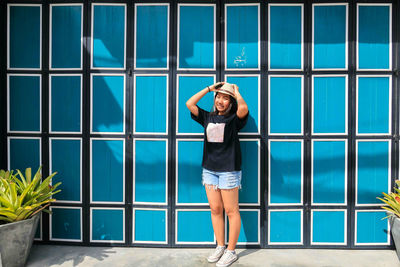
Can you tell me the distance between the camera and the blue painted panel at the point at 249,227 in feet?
11.1

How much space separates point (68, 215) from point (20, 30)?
7.88ft

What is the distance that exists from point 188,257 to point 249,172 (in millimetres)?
1219

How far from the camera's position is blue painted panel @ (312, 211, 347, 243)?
3.36 meters

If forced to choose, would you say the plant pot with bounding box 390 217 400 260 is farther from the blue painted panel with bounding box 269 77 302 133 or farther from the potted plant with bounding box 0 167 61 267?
the potted plant with bounding box 0 167 61 267

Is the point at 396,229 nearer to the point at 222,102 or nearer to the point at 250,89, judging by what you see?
the point at 250,89

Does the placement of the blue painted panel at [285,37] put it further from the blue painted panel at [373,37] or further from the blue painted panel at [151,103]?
the blue painted panel at [151,103]

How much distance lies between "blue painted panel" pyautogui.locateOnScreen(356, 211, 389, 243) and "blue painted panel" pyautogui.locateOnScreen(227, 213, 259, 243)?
1248 millimetres

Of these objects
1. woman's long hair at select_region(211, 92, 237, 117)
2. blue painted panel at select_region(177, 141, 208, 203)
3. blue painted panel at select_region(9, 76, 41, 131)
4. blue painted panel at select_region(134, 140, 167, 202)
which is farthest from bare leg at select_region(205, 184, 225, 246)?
blue painted panel at select_region(9, 76, 41, 131)

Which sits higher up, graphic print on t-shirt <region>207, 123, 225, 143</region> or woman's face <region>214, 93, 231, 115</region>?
woman's face <region>214, 93, 231, 115</region>

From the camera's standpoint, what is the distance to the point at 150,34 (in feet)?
11.0

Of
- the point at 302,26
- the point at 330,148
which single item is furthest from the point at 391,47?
the point at 330,148

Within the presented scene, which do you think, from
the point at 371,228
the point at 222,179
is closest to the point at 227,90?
the point at 222,179

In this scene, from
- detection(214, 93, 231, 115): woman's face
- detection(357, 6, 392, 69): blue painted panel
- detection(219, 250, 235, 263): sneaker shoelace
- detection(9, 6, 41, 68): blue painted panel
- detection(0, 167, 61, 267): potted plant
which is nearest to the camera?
detection(0, 167, 61, 267): potted plant

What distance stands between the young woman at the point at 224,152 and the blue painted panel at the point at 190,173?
398 millimetres
